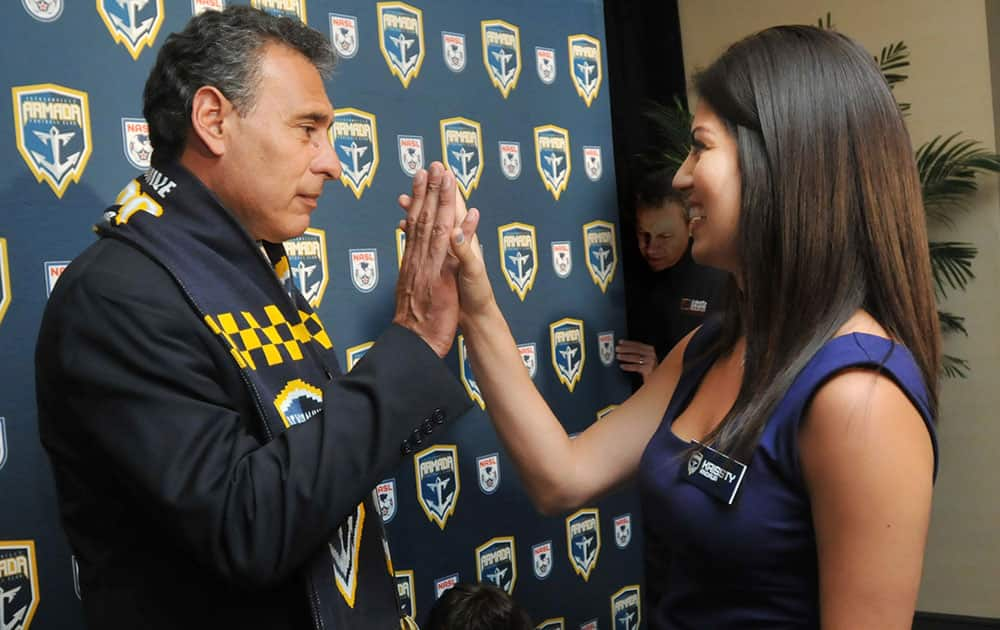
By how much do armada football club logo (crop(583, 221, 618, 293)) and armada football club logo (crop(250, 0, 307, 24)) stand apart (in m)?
1.12

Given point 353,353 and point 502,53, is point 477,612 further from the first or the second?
point 502,53

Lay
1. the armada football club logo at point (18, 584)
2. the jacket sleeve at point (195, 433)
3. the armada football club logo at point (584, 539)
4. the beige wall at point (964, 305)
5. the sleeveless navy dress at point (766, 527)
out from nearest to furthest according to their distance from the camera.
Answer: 1. the jacket sleeve at point (195, 433)
2. the sleeveless navy dress at point (766, 527)
3. the armada football club logo at point (18, 584)
4. the armada football club logo at point (584, 539)
5. the beige wall at point (964, 305)

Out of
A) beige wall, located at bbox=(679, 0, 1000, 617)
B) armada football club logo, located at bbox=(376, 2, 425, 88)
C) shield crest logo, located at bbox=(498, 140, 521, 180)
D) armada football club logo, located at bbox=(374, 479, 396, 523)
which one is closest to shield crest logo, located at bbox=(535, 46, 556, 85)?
shield crest logo, located at bbox=(498, 140, 521, 180)

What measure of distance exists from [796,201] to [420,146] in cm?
138

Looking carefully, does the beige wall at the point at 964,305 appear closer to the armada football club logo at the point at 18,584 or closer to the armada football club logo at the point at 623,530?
the armada football club logo at the point at 623,530

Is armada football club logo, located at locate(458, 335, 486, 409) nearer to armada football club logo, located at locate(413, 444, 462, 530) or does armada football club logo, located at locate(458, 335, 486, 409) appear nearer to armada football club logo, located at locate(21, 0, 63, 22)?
armada football club logo, located at locate(413, 444, 462, 530)

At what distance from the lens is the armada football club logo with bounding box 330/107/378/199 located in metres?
2.32

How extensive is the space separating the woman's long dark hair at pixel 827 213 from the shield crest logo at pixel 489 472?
4.47ft

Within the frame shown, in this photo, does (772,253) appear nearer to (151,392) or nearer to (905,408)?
(905,408)

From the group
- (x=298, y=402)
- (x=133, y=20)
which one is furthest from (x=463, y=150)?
(x=298, y=402)

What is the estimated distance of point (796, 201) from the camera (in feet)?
4.28

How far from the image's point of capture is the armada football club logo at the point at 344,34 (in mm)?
2316

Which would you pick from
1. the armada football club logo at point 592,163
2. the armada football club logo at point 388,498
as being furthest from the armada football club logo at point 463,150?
the armada football club logo at point 388,498

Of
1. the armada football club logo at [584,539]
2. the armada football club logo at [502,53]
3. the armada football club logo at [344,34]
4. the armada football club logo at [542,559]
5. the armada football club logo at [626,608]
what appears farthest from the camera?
the armada football club logo at [626,608]
